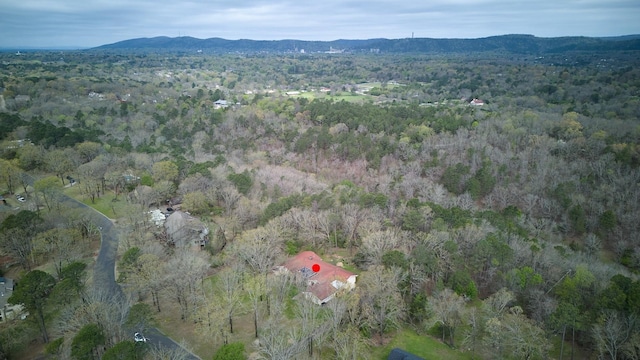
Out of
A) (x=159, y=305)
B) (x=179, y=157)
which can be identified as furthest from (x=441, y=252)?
(x=179, y=157)

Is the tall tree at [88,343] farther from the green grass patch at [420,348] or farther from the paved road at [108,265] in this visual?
the green grass patch at [420,348]

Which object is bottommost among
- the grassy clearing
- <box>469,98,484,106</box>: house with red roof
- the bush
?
the grassy clearing

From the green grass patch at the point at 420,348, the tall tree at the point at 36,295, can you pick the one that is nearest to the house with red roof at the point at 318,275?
the green grass patch at the point at 420,348

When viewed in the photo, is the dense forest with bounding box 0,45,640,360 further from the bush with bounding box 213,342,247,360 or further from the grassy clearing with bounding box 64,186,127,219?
the grassy clearing with bounding box 64,186,127,219

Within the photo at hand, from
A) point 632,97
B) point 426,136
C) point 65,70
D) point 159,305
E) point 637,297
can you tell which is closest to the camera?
point 637,297

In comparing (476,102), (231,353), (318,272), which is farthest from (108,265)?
(476,102)

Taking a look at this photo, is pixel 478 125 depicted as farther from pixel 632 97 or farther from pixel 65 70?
pixel 65 70

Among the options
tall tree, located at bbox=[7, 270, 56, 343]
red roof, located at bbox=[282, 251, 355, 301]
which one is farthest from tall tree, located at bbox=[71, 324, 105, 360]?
red roof, located at bbox=[282, 251, 355, 301]
